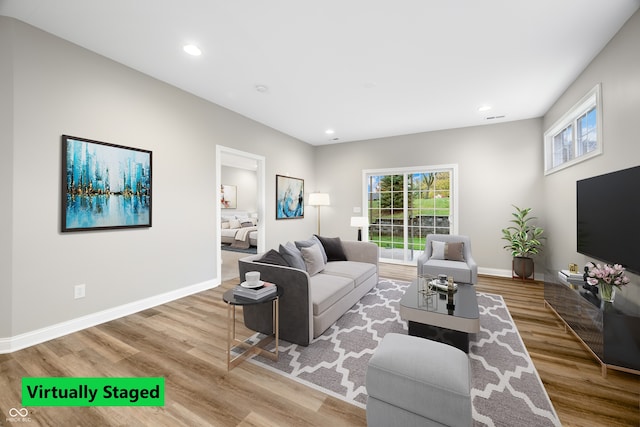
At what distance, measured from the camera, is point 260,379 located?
1.88 metres

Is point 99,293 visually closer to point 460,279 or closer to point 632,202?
point 460,279

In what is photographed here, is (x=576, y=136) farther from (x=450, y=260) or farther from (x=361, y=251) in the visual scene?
(x=361, y=251)

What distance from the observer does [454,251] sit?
399 centimetres

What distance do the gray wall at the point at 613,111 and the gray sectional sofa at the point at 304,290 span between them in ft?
8.36

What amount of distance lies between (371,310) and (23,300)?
3383 millimetres

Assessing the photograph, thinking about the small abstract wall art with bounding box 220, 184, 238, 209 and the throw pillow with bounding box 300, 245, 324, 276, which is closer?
the throw pillow with bounding box 300, 245, 324, 276

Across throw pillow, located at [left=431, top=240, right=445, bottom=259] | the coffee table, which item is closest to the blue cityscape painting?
the coffee table

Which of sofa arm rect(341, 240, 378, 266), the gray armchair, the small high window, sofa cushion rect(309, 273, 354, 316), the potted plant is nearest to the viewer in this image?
sofa cushion rect(309, 273, 354, 316)

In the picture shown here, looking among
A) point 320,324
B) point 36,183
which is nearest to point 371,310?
point 320,324

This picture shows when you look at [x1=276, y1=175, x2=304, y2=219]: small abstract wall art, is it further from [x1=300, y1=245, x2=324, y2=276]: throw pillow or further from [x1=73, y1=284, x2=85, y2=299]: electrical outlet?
[x1=73, y1=284, x2=85, y2=299]: electrical outlet

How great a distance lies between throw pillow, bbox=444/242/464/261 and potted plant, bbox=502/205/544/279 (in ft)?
3.81

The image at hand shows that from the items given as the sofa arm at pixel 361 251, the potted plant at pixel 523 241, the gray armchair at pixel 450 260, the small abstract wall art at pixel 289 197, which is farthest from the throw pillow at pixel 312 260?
the potted plant at pixel 523 241

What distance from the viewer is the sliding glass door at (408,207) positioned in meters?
5.27

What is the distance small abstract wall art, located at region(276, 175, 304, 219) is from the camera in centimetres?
538
